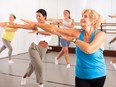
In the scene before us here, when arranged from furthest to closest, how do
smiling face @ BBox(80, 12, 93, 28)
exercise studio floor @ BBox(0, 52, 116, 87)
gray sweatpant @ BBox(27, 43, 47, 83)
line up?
exercise studio floor @ BBox(0, 52, 116, 87) → gray sweatpant @ BBox(27, 43, 47, 83) → smiling face @ BBox(80, 12, 93, 28)

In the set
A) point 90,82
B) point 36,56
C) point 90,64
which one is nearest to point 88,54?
point 90,64

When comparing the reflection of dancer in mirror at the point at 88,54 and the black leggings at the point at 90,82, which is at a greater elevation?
the reflection of dancer in mirror at the point at 88,54

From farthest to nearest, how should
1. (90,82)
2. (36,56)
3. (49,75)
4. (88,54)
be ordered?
(49,75), (36,56), (90,82), (88,54)

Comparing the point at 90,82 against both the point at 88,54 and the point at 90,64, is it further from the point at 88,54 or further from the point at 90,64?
the point at 88,54

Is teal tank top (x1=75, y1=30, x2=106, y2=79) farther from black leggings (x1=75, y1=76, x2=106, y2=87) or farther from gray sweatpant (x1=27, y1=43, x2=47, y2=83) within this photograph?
gray sweatpant (x1=27, y1=43, x2=47, y2=83)

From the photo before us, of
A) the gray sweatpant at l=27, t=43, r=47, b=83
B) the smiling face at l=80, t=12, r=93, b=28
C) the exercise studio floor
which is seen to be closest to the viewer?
the smiling face at l=80, t=12, r=93, b=28

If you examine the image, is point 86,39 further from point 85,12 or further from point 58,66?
point 58,66

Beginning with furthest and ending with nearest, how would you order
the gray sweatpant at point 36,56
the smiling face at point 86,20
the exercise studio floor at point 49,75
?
the exercise studio floor at point 49,75 < the gray sweatpant at point 36,56 < the smiling face at point 86,20

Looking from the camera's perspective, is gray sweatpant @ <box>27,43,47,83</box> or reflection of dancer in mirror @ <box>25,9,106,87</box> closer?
reflection of dancer in mirror @ <box>25,9,106,87</box>

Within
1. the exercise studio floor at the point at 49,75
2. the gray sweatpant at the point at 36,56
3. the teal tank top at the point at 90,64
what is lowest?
the exercise studio floor at the point at 49,75

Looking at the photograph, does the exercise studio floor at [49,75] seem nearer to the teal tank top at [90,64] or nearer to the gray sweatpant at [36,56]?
the gray sweatpant at [36,56]

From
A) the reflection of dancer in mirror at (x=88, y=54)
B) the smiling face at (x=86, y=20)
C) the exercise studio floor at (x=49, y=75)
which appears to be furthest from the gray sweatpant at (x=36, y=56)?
the smiling face at (x=86, y=20)

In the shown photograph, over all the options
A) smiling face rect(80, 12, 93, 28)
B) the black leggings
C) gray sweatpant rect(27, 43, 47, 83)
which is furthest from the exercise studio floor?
smiling face rect(80, 12, 93, 28)

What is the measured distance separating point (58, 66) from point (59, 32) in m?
3.61
